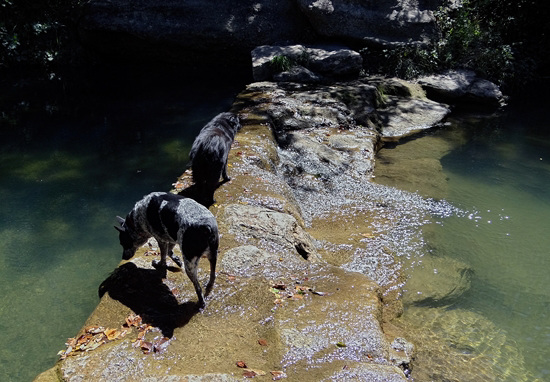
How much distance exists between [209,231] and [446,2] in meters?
12.0

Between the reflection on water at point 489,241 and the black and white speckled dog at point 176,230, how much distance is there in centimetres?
221

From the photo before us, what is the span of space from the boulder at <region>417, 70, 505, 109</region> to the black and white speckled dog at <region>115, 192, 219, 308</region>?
Result: 8601 mm

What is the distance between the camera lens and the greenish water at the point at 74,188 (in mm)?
5402

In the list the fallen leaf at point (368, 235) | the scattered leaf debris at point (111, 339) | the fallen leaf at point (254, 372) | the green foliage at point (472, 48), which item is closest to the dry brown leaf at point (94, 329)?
the scattered leaf debris at point (111, 339)

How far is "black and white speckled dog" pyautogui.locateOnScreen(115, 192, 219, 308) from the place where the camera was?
4.33 metres

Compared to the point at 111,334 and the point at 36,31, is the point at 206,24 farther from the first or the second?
the point at 111,334

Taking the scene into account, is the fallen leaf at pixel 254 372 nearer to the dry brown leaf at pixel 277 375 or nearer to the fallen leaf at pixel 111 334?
the dry brown leaf at pixel 277 375

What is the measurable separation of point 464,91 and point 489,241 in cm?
591

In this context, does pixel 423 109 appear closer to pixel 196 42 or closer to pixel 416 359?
pixel 196 42

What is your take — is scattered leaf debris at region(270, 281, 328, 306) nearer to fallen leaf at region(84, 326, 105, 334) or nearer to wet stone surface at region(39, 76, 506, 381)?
wet stone surface at region(39, 76, 506, 381)

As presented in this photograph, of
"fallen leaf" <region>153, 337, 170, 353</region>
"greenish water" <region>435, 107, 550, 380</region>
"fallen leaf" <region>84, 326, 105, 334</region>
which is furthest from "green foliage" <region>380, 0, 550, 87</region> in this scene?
"fallen leaf" <region>84, 326, 105, 334</region>

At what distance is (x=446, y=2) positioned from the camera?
540 inches

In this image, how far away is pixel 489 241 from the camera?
22.2ft

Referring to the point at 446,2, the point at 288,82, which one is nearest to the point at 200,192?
the point at 288,82
